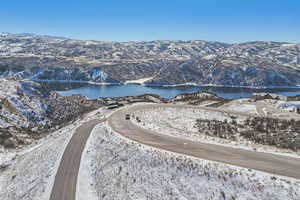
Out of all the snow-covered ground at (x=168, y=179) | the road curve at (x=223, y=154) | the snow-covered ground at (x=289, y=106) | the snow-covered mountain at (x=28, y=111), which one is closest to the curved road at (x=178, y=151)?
the road curve at (x=223, y=154)

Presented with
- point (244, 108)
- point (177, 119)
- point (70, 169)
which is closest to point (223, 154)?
point (70, 169)

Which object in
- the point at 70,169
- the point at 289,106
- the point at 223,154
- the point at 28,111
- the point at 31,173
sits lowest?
the point at 28,111

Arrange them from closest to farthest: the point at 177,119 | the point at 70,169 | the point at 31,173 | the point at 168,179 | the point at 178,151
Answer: the point at 168,179 → the point at 178,151 → the point at 70,169 → the point at 31,173 → the point at 177,119

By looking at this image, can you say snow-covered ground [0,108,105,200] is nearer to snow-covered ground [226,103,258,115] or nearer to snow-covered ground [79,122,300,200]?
snow-covered ground [79,122,300,200]

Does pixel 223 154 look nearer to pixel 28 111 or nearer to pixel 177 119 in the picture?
pixel 177 119

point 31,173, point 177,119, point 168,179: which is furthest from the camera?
point 177,119

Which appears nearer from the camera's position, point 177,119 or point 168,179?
point 168,179

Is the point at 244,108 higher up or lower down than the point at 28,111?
higher up

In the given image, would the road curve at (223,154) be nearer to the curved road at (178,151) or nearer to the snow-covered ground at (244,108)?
the curved road at (178,151)
